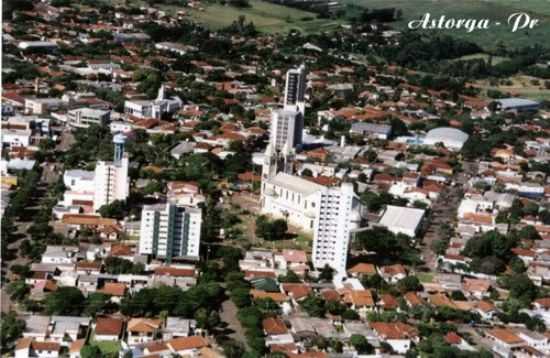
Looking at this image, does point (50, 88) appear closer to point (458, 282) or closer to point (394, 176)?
→ point (394, 176)

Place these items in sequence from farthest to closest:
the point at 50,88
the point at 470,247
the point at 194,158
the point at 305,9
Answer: the point at 305,9
the point at 50,88
the point at 194,158
the point at 470,247

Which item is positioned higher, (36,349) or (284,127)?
(284,127)

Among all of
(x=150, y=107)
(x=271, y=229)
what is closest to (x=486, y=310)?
(x=271, y=229)

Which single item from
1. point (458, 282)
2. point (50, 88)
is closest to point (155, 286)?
point (458, 282)

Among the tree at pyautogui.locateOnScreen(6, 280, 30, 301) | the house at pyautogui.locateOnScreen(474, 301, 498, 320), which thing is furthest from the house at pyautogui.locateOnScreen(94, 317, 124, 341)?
the house at pyautogui.locateOnScreen(474, 301, 498, 320)

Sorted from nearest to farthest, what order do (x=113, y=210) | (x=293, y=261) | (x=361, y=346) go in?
(x=361, y=346), (x=293, y=261), (x=113, y=210)

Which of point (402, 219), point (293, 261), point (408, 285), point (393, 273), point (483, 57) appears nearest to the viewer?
point (408, 285)

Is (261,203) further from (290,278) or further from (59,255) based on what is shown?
(59,255)

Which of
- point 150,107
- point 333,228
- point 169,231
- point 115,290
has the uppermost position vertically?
point 333,228
